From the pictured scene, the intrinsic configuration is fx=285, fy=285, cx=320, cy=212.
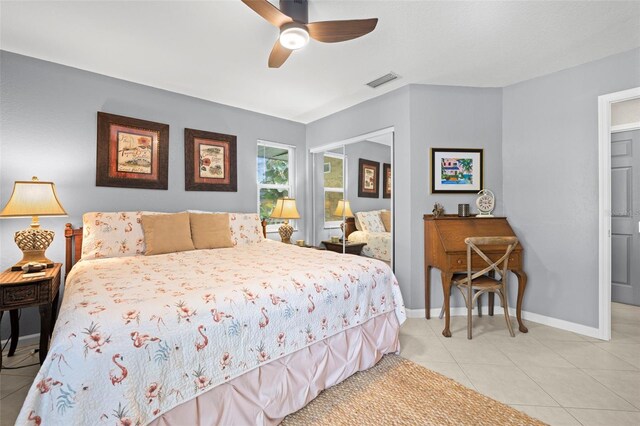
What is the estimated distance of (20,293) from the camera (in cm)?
185

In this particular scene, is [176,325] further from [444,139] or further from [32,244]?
[444,139]

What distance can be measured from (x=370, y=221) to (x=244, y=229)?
5.05ft

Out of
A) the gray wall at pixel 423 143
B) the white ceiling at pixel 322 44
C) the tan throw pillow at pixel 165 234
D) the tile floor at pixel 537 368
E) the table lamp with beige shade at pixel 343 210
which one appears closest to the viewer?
the tile floor at pixel 537 368

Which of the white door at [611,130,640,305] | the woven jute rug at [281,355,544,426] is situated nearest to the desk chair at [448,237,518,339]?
the woven jute rug at [281,355,544,426]

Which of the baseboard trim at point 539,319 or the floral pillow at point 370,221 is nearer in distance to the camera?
the baseboard trim at point 539,319

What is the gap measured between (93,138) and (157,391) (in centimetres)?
271

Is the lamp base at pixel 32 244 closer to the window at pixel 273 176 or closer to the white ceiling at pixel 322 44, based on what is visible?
the white ceiling at pixel 322 44

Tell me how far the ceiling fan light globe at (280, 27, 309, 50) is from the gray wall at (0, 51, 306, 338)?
2.05 metres

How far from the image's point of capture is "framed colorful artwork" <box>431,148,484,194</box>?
3.18 meters

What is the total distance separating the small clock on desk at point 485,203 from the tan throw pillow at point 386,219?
979mm

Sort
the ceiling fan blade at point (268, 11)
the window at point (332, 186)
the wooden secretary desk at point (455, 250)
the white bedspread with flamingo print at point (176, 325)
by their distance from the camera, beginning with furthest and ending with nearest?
1. the window at point (332, 186)
2. the wooden secretary desk at point (455, 250)
3. the ceiling fan blade at point (268, 11)
4. the white bedspread with flamingo print at point (176, 325)

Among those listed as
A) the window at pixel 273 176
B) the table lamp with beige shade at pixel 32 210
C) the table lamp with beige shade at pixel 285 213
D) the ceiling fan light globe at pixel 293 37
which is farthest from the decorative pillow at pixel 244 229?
the ceiling fan light globe at pixel 293 37

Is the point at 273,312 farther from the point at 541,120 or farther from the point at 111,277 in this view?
the point at 541,120

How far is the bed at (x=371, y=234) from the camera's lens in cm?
339
